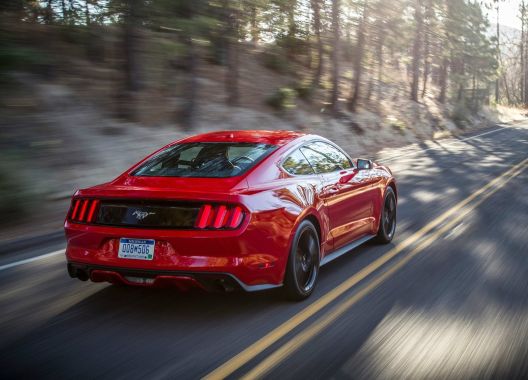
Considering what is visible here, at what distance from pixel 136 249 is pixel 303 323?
1.38 m

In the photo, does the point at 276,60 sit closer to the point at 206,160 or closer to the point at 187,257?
the point at 206,160

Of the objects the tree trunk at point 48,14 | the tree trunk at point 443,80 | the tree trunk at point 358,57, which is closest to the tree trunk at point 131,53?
the tree trunk at point 48,14

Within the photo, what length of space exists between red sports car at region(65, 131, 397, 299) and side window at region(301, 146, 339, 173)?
3 cm

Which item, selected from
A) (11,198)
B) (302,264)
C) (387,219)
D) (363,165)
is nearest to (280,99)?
(11,198)

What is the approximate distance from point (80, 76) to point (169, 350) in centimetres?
1505

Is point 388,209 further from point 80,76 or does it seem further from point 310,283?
point 80,76

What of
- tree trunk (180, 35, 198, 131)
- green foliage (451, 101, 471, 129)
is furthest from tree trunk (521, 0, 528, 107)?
tree trunk (180, 35, 198, 131)

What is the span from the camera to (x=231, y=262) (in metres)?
4.83

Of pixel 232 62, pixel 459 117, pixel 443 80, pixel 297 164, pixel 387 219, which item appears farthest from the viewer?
pixel 443 80

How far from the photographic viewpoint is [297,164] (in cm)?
596

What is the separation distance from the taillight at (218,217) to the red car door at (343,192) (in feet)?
4.59

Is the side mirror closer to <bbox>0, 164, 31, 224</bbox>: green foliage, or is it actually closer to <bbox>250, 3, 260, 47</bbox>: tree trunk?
<bbox>0, 164, 31, 224</bbox>: green foliage

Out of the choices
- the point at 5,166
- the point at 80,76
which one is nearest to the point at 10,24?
the point at 80,76

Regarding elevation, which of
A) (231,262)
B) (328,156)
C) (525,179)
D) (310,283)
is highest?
(328,156)
